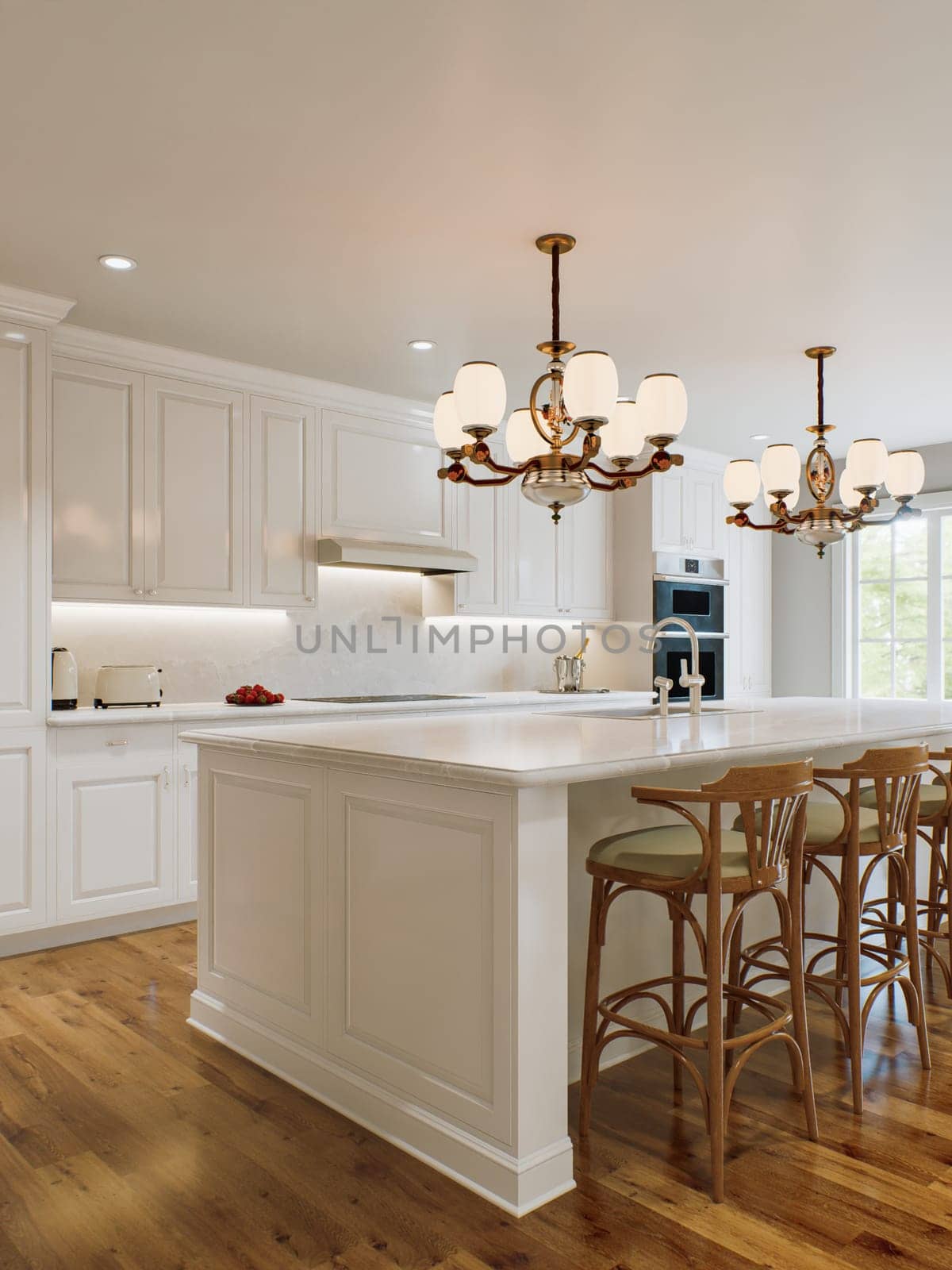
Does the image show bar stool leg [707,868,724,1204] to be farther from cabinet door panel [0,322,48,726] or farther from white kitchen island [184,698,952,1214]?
cabinet door panel [0,322,48,726]

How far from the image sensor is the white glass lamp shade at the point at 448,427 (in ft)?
10.4

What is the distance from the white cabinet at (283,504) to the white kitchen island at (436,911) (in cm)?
188

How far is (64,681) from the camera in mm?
3971

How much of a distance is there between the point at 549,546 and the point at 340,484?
156 cm

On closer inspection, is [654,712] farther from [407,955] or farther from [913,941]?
[407,955]

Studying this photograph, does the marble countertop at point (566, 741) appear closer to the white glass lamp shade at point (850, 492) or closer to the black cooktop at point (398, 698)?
the white glass lamp shade at point (850, 492)

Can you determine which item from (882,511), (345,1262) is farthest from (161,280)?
(882,511)

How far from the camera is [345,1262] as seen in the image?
1.75 m

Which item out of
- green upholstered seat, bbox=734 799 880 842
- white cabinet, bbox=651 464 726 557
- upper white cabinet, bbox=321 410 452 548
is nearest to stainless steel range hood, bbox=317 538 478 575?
upper white cabinet, bbox=321 410 452 548

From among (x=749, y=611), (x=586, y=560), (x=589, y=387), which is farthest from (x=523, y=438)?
(x=749, y=611)

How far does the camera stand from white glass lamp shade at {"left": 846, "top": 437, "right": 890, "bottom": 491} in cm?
391

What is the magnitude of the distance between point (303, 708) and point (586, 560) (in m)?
2.48

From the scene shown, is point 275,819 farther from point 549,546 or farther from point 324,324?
point 549,546

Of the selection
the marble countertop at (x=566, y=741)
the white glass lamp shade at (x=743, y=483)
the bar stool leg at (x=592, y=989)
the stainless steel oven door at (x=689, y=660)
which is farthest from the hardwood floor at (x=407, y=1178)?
the stainless steel oven door at (x=689, y=660)
